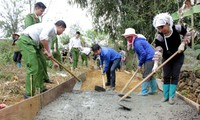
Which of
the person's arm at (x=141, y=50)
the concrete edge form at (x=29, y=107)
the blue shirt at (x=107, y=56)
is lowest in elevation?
the concrete edge form at (x=29, y=107)

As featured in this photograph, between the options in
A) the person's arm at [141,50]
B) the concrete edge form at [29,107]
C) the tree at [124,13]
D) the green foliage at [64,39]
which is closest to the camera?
the concrete edge form at [29,107]

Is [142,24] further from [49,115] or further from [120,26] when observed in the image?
[49,115]

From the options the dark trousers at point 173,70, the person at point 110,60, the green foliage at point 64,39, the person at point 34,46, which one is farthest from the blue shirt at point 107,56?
the green foliage at point 64,39

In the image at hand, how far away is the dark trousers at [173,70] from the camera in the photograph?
469 centimetres

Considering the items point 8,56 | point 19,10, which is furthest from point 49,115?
point 19,10

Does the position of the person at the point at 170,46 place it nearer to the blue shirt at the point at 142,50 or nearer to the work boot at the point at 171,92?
the work boot at the point at 171,92

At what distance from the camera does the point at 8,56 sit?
36.0ft

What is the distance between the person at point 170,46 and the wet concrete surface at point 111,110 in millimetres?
309

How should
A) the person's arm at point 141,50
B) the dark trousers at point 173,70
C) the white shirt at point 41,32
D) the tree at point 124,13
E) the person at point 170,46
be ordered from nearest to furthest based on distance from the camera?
the person at point 170,46 → the white shirt at point 41,32 → the dark trousers at point 173,70 → the person's arm at point 141,50 → the tree at point 124,13

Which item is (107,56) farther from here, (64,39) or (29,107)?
(64,39)

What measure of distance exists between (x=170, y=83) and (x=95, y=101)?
4.45 feet

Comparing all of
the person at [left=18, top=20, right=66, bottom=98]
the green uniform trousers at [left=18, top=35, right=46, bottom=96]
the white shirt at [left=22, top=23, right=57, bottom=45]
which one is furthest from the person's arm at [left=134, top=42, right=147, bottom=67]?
the green uniform trousers at [left=18, top=35, right=46, bottom=96]

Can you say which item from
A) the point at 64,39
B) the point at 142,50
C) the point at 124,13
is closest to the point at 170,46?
the point at 142,50

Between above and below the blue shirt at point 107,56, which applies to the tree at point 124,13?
above
